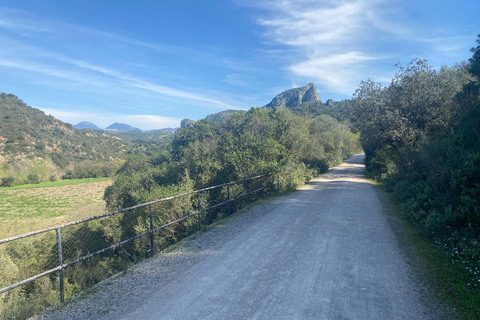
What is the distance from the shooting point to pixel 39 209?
31734 millimetres

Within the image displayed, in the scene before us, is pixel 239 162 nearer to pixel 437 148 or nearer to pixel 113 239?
pixel 113 239

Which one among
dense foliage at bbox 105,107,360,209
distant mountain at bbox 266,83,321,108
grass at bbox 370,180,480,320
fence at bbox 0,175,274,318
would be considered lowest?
fence at bbox 0,175,274,318

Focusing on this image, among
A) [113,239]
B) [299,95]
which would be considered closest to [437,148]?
[113,239]

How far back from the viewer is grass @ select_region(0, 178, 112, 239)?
931 inches

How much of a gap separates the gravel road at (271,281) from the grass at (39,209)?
766 inches

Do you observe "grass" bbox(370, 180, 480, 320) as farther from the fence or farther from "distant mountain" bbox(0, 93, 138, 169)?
"distant mountain" bbox(0, 93, 138, 169)

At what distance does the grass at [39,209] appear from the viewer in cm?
2364

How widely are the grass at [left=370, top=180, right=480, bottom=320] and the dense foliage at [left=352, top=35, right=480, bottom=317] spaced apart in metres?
0.05

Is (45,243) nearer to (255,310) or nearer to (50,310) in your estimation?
(50,310)

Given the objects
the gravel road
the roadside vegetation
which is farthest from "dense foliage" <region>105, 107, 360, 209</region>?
the gravel road

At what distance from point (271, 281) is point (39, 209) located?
3726 centimetres

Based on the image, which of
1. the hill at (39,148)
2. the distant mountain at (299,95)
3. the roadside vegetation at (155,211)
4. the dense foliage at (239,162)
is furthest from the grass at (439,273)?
the distant mountain at (299,95)

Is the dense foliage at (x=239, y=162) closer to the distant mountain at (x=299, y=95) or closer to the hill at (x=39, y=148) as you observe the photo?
the hill at (x=39, y=148)

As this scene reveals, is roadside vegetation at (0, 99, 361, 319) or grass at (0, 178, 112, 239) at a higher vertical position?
roadside vegetation at (0, 99, 361, 319)
